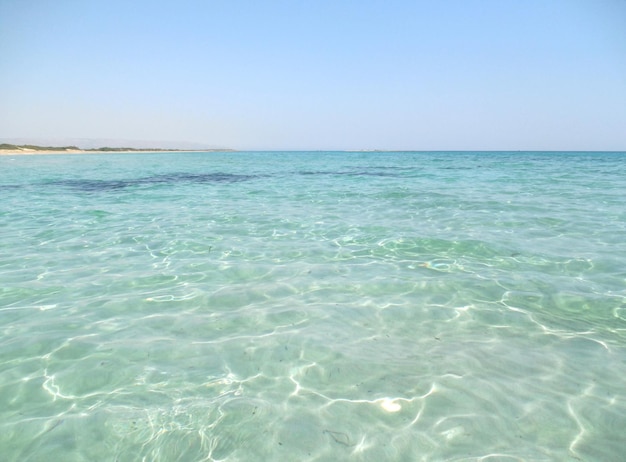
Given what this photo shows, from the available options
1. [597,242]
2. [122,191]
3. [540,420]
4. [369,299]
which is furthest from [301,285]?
[122,191]

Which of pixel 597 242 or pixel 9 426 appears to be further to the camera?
pixel 597 242

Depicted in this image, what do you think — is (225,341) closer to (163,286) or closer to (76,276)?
(163,286)

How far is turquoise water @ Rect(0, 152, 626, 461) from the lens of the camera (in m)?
2.47

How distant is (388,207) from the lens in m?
11.2

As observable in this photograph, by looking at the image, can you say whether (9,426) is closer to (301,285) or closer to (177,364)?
(177,364)

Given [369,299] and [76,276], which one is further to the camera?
[76,276]

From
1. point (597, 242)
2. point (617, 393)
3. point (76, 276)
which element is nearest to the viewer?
point (617, 393)

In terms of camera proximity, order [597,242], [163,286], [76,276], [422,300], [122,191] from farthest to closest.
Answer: [122,191] < [597,242] < [76,276] < [163,286] < [422,300]

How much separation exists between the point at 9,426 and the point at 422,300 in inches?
157

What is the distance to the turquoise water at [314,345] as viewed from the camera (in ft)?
8.10

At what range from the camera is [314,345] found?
11.8 feet

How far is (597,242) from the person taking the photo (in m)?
6.99

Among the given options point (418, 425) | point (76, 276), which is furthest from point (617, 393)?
point (76, 276)

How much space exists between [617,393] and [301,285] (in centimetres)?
337
